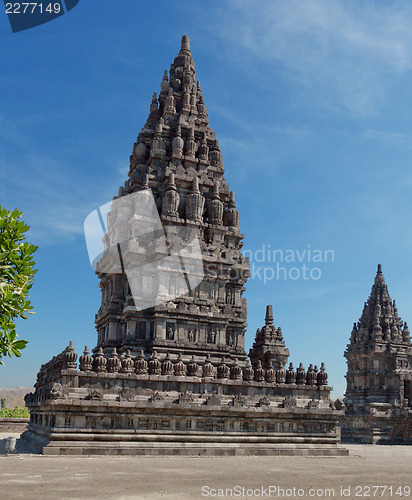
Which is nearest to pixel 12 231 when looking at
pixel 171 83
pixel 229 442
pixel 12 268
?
pixel 12 268

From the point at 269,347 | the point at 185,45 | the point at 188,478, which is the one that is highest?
the point at 185,45

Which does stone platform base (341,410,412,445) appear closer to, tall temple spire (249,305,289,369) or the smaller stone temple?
the smaller stone temple

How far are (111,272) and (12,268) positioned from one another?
22.4 metres

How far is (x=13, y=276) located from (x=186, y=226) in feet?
77.3

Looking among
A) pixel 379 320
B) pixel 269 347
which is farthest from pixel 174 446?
pixel 379 320

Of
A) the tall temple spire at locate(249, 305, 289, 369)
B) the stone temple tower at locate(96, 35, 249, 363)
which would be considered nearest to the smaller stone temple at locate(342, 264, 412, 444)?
the tall temple spire at locate(249, 305, 289, 369)

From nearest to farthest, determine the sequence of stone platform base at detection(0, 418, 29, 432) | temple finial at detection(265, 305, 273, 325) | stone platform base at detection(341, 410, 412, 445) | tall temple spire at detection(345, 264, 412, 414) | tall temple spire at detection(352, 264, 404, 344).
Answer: temple finial at detection(265, 305, 273, 325) < stone platform base at detection(0, 418, 29, 432) < stone platform base at detection(341, 410, 412, 445) < tall temple spire at detection(345, 264, 412, 414) < tall temple spire at detection(352, 264, 404, 344)

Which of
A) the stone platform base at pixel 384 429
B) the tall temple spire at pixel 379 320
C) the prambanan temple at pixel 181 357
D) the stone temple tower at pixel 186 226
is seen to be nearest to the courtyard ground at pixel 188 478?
the prambanan temple at pixel 181 357

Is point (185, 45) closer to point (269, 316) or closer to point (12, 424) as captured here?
point (269, 316)

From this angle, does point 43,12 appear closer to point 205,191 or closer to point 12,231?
point 12,231

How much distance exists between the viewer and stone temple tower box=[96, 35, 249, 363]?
34.9 m

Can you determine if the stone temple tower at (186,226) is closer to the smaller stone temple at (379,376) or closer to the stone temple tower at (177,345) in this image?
the stone temple tower at (177,345)

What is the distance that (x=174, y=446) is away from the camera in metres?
28.6

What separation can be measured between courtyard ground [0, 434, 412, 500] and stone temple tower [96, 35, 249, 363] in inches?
376
